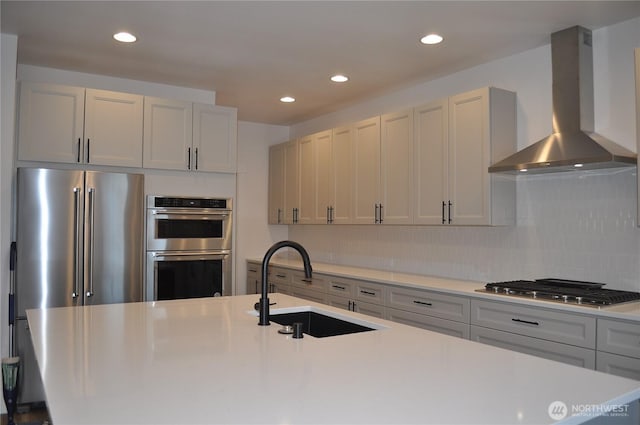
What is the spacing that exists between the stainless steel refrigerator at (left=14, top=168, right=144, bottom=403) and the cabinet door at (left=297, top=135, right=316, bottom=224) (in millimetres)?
1858

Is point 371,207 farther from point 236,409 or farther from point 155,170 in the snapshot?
point 236,409

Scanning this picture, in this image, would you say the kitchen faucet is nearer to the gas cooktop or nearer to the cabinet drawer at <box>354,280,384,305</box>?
the gas cooktop

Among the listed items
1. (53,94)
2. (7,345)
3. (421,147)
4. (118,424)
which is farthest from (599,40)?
(7,345)

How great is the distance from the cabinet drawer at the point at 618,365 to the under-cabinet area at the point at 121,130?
324 centimetres

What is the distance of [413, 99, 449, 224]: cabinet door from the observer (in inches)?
154

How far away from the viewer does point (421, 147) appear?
4.13m

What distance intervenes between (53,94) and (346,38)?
7.31 ft

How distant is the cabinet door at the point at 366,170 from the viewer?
4586 mm

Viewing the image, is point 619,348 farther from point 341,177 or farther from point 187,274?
point 187,274

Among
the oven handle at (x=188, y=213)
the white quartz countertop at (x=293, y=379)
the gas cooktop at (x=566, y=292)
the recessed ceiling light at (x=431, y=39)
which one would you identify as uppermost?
the recessed ceiling light at (x=431, y=39)

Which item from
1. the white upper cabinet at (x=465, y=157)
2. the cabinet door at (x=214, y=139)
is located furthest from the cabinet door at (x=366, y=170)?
the cabinet door at (x=214, y=139)

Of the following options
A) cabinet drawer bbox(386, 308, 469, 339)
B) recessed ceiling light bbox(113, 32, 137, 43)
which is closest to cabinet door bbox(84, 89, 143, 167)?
recessed ceiling light bbox(113, 32, 137, 43)

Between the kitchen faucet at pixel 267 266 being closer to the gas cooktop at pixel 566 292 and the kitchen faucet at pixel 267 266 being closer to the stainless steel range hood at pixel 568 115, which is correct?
the gas cooktop at pixel 566 292

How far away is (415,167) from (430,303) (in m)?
1.13
